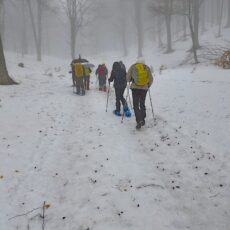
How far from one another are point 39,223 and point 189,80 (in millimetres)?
12476

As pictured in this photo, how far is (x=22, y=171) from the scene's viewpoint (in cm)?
572

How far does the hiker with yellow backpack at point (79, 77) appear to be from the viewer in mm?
15189

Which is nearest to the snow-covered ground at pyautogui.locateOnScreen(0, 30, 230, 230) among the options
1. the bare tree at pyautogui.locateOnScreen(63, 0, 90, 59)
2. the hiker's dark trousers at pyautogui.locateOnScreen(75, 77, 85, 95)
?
the hiker's dark trousers at pyautogui.locateOnScreen(75, 77, 85, 95)

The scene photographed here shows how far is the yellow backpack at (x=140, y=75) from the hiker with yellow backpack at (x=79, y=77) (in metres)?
6.81

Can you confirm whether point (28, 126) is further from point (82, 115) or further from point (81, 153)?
point (81, 153)

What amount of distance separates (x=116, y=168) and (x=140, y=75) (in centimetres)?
393

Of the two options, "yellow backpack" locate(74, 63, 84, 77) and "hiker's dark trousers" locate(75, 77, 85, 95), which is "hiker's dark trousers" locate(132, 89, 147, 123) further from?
"yellow backpack" locate(74, 63, 84, 77)

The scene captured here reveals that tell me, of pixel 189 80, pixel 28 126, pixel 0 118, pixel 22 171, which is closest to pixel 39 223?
pixel 22 171

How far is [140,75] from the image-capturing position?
872cm

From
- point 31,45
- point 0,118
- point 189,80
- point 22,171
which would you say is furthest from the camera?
point 31,45

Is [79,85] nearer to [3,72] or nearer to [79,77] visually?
[79,77]

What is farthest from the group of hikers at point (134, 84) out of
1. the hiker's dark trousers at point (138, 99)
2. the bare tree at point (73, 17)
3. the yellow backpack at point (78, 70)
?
the bare tree at point (73, 17)

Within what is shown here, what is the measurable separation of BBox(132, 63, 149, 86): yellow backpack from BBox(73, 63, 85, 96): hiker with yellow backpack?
6807 mm

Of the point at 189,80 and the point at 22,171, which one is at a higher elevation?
the point at 189,80
